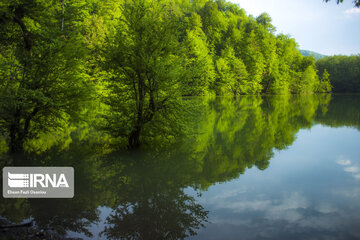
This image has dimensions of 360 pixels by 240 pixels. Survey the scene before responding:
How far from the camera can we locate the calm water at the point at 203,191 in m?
6.14

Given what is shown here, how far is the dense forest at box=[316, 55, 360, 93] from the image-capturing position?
302 feet

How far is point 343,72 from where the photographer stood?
95.7 metres

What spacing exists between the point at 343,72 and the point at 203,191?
10701cm

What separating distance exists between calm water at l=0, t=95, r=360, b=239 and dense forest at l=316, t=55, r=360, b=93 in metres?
92.7

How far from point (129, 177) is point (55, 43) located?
6587 mm

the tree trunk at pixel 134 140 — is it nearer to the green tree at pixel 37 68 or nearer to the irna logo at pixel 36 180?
the green tree at pixel 37 68

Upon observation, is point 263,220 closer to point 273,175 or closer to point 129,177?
point 273,175

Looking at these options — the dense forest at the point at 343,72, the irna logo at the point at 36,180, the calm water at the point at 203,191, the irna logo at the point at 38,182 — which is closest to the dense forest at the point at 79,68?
the calm water at the point at 203,191

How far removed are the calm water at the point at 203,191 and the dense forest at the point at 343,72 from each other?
304 feet

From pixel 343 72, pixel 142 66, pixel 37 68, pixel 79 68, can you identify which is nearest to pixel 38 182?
pixel 37 68

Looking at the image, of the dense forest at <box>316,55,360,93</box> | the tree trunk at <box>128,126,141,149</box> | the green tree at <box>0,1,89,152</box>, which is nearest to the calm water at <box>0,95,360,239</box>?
the tree trunk at <box>128,126,141,149</box>

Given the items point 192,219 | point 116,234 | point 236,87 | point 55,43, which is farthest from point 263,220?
point 236,87

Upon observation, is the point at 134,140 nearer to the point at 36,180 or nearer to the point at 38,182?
the point at 36,180

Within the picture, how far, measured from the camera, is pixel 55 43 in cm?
1120
